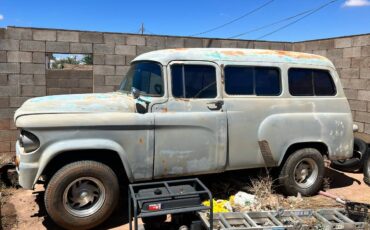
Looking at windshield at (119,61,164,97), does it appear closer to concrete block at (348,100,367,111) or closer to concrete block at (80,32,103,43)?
concrete block at (80,32,103,43)

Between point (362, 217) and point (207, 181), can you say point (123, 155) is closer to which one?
point (207, 181)

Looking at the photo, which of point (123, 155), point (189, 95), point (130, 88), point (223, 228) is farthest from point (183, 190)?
point (130, 88)

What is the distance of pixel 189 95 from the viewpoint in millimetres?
5188

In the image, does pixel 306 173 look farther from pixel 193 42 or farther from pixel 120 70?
pixel 120 70

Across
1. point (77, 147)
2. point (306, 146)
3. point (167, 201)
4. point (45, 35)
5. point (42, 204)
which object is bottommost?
point (42, 204)

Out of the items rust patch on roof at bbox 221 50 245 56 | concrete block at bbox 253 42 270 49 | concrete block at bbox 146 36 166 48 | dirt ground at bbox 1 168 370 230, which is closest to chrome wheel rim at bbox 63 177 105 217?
dirt ground at bbox 1 168 370 230

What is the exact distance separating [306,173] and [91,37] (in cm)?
538

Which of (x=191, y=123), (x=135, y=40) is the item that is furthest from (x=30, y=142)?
(x=135, y=40)

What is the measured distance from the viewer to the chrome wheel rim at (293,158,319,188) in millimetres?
6121

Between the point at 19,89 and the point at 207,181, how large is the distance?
453 centimetres

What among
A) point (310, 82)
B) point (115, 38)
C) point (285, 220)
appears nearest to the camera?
point (285, 220)

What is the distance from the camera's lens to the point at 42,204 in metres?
5.69

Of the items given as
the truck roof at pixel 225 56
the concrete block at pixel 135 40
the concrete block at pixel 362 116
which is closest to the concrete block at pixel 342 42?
the concrete block at pixel 362 116

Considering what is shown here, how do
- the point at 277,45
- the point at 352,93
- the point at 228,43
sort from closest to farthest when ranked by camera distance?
the point at 352,93 < the point at 228,43 < the point at 277,45
